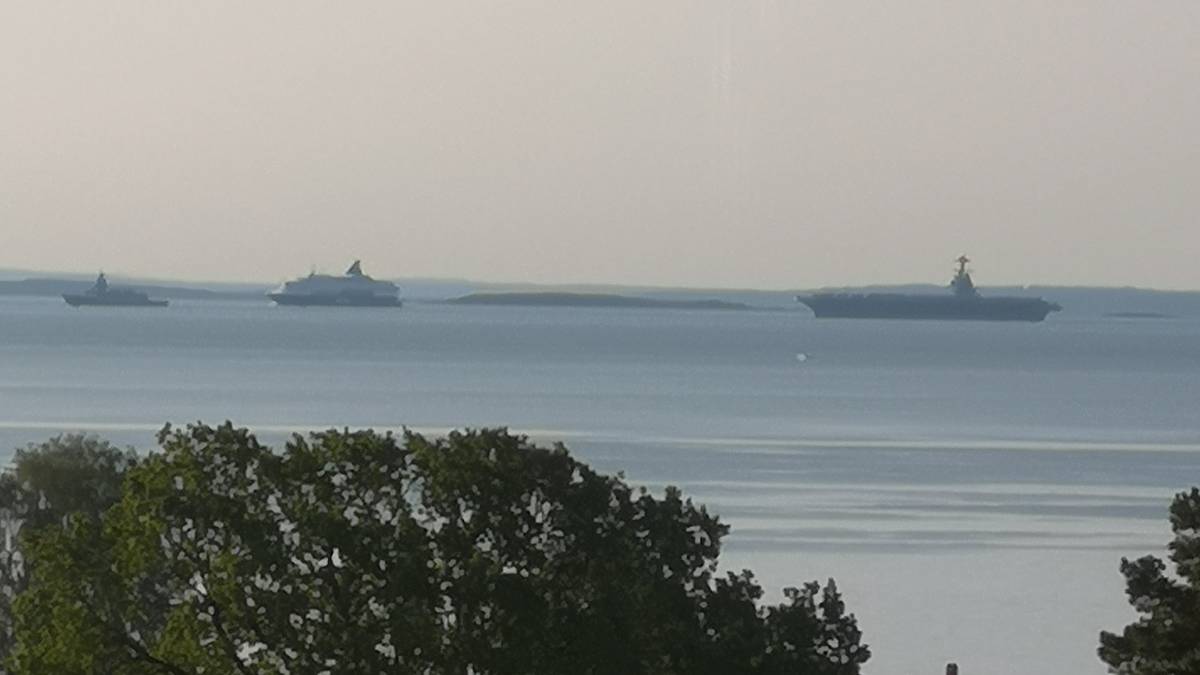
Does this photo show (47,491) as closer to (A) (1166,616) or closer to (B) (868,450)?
(A) (1166,616)

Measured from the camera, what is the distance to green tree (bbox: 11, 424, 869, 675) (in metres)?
22.7

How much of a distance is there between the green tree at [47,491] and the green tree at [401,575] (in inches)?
436

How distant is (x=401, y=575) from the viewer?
2281 cm

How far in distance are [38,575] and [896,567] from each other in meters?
39.4

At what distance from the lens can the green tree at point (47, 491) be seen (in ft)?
118

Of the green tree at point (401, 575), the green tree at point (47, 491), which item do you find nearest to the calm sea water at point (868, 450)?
the green tree at point (47, 491)

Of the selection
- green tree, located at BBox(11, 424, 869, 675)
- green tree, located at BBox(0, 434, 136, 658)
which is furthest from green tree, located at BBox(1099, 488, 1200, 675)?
green tree, located at BBox(0, 434, 136, 658)

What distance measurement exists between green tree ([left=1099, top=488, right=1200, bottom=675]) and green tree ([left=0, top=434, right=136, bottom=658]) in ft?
49.2

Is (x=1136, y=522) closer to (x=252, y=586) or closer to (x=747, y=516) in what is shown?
(x=747, y=516)

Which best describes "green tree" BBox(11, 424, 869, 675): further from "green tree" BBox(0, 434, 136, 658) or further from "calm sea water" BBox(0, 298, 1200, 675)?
"calm sea water" BBox(0, 298, 1200, 675)

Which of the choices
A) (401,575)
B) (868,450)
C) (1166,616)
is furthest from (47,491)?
(868,450)

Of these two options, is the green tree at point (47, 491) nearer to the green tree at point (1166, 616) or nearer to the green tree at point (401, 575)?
the green tree at point (401, 575)

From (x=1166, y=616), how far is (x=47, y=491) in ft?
58.2

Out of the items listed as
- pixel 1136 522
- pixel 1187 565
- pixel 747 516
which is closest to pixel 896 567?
pixel 747 516
